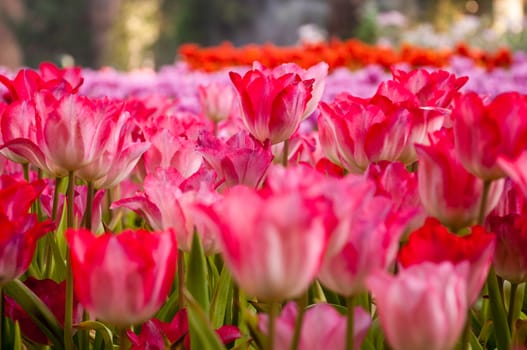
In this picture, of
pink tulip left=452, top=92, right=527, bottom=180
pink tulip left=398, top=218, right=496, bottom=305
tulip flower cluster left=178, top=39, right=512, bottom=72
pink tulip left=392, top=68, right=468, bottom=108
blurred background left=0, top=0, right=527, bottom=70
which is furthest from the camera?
blurred background left=0, top=0, right=527, bottom=70

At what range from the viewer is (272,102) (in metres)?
1.18

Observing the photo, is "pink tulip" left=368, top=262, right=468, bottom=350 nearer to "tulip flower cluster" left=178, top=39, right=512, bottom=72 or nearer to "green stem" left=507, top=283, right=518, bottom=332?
"green stem" left=507, top=283, right=518, bottom=332

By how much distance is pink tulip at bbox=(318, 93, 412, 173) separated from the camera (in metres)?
1.13

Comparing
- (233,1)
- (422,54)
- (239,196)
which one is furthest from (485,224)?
(233,1)

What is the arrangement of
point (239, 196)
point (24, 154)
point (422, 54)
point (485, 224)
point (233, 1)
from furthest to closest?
point (233, 1) < point (422, 54) < point (24, 154) < point (485, 224) < point (239, 196)

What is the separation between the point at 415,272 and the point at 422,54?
245 inches

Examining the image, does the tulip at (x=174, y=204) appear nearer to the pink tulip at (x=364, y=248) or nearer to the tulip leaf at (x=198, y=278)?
the tulip leaf at (x=198, y=278)

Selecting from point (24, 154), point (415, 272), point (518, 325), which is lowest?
point (518, 325)

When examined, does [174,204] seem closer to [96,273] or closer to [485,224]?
[96,273]

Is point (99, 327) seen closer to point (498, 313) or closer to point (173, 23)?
point (498, 313)

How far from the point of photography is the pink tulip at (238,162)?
3.59ft

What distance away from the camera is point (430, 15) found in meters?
27.3

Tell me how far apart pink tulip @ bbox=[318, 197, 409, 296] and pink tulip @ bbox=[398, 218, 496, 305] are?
0.07ft

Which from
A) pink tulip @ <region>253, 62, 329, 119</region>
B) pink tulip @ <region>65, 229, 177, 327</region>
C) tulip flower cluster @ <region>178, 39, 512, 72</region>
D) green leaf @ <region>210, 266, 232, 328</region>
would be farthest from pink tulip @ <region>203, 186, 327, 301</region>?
tulip flower cluster @ <region>178, 39, 512, 72</region>
